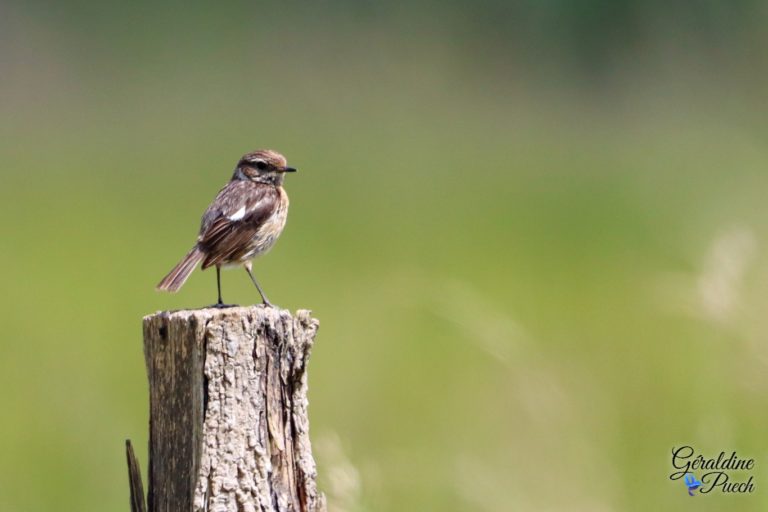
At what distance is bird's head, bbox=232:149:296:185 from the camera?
581 centimetres

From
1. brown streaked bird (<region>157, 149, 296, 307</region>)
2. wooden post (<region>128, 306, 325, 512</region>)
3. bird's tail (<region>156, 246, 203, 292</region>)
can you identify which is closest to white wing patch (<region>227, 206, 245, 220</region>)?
brown streaked bird (<region>157, 149, 296, 307</region>)

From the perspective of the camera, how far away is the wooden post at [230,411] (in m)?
3.39

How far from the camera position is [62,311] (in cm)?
1122

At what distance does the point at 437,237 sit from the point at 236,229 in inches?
296

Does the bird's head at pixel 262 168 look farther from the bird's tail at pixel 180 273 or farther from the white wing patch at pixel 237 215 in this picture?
the bird's tail at pixel 180 273

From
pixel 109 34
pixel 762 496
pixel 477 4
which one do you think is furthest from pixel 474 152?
pixel 762 496

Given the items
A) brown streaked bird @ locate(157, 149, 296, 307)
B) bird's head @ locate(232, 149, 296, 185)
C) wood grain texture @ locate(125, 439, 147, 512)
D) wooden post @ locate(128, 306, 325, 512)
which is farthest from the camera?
bird's head @ locate(232, 149, 296, 185)

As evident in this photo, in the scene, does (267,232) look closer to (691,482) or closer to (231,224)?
(231,224)

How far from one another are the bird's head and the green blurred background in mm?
953

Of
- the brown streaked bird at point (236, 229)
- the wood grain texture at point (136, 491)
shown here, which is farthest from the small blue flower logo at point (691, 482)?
the wood grain texture at point (136, 491)

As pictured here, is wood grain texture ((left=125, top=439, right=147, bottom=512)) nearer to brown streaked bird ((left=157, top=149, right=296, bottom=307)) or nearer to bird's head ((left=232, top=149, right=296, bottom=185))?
brown streaked bird ((left=157, top=149, right=296, bottom=307))

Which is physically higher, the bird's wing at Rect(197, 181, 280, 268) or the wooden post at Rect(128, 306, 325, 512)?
the bird's wing at Rect(197, 181, 280, 268)

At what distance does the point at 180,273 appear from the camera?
486 cm

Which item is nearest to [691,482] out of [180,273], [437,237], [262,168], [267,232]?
[267,232]
